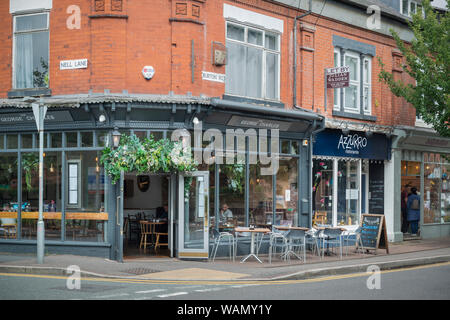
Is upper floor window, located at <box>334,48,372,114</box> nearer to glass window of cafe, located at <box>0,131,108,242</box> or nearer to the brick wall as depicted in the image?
the brick wall

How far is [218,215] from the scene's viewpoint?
52.7ft

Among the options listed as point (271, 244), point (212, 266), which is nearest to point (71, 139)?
point (212, 266)

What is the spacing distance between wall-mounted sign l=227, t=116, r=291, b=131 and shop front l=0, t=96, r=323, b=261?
0.03 m

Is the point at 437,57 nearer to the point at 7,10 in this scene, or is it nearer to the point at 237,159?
the point at 237,159

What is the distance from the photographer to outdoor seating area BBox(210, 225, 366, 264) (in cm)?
1517

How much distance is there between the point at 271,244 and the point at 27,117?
754 cm

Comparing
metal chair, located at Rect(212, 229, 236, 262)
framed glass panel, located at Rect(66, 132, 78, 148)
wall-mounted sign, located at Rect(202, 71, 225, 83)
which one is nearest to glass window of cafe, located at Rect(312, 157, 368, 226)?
metal chair, located at Rect(212, 229, 236, 262)

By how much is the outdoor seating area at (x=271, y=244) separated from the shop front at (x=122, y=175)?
413 mm

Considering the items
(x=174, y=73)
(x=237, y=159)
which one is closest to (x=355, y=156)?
(x=237, y=159)

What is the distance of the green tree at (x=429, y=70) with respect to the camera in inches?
751

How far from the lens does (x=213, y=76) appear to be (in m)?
15.9
